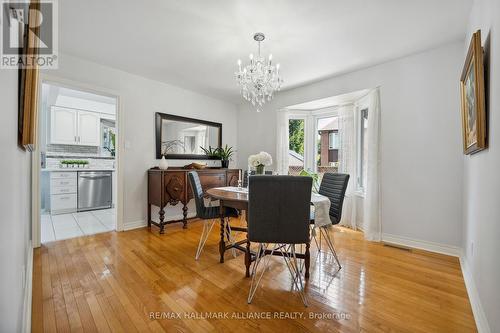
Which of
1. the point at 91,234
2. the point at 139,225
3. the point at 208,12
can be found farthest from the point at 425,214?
the point at 91,234

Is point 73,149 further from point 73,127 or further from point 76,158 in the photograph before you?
point 73,127

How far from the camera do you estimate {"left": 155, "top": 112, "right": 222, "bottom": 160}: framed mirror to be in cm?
380

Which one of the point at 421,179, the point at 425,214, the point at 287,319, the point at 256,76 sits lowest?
the point at 287,319

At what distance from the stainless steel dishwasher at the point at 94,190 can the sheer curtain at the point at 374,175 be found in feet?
17.4

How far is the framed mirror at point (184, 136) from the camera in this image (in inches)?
150

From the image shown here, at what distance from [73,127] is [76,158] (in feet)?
2.38

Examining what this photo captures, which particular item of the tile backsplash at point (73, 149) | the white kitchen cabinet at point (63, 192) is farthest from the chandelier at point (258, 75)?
the tile backsplash at point (73, 149)

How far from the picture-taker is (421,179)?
8.98 ft

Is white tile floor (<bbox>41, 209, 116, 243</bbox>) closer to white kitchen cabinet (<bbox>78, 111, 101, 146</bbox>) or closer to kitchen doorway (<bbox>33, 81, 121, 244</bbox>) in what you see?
kitchen doorway (<bbox>33, 81, 121, 244</bbox>)

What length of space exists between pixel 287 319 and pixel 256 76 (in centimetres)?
224

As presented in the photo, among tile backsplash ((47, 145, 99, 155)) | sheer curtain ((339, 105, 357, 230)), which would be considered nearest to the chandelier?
sheer curtain ((339, 105, 357, 230))

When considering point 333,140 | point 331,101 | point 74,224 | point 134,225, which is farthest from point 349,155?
point 74,224

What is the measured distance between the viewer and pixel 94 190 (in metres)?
4.82

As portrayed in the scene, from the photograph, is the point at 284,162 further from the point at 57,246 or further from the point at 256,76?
the point at 57,246
